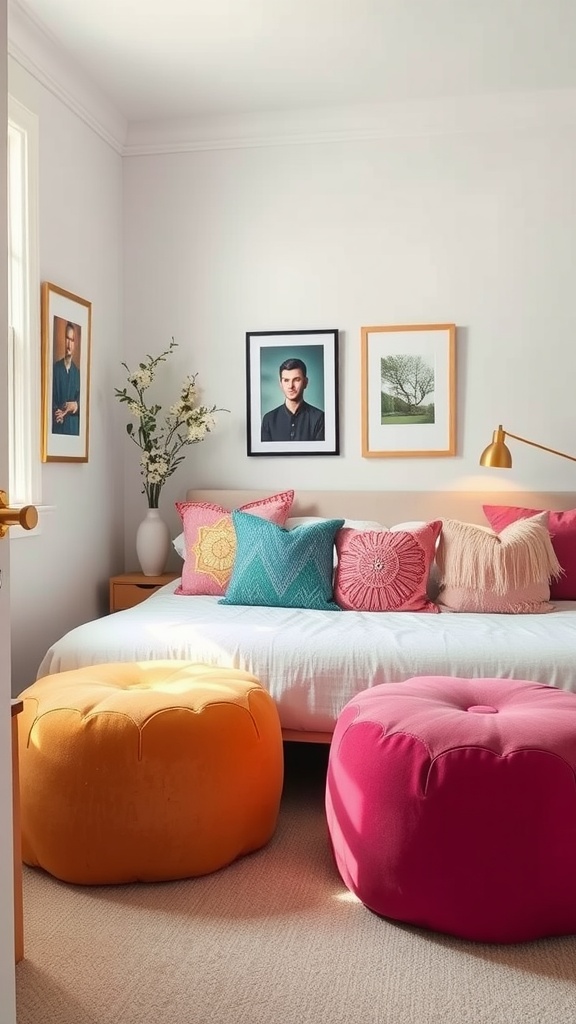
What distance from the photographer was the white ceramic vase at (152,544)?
14.4ft

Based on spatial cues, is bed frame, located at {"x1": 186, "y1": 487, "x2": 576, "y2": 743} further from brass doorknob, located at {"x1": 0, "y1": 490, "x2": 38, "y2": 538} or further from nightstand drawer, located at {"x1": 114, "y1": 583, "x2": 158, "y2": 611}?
brass doorknob, located at {"x1": 0, "y1": 490, "x2": 38, "y2": 538}

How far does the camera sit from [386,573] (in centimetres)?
365

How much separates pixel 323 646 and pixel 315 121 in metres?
2.71

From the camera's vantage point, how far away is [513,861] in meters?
2.06

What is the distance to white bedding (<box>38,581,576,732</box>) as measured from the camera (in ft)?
9.63

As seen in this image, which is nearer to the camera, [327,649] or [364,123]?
[327,649]

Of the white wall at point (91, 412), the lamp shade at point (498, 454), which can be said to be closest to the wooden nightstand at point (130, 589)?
the white wall at point (91, 412)

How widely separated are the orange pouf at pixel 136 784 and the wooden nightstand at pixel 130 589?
1712 millimetres

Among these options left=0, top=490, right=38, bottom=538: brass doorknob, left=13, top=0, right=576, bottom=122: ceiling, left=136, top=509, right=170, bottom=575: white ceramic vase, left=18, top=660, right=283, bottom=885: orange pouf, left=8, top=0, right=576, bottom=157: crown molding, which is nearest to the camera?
left=0, top=490, right=38, bottom=538: brass doorknob

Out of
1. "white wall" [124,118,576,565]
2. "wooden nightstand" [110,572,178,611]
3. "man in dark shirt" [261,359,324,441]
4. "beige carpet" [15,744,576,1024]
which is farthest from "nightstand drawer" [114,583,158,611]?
"beige carpet" [15,744,576,1024]

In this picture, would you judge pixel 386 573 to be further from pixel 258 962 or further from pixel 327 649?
pixel 258 962

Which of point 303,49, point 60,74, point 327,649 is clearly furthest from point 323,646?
point 60,74

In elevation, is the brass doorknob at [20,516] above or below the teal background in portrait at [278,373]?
below

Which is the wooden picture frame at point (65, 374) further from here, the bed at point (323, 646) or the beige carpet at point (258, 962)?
the beige carpet at point (258, 962)
